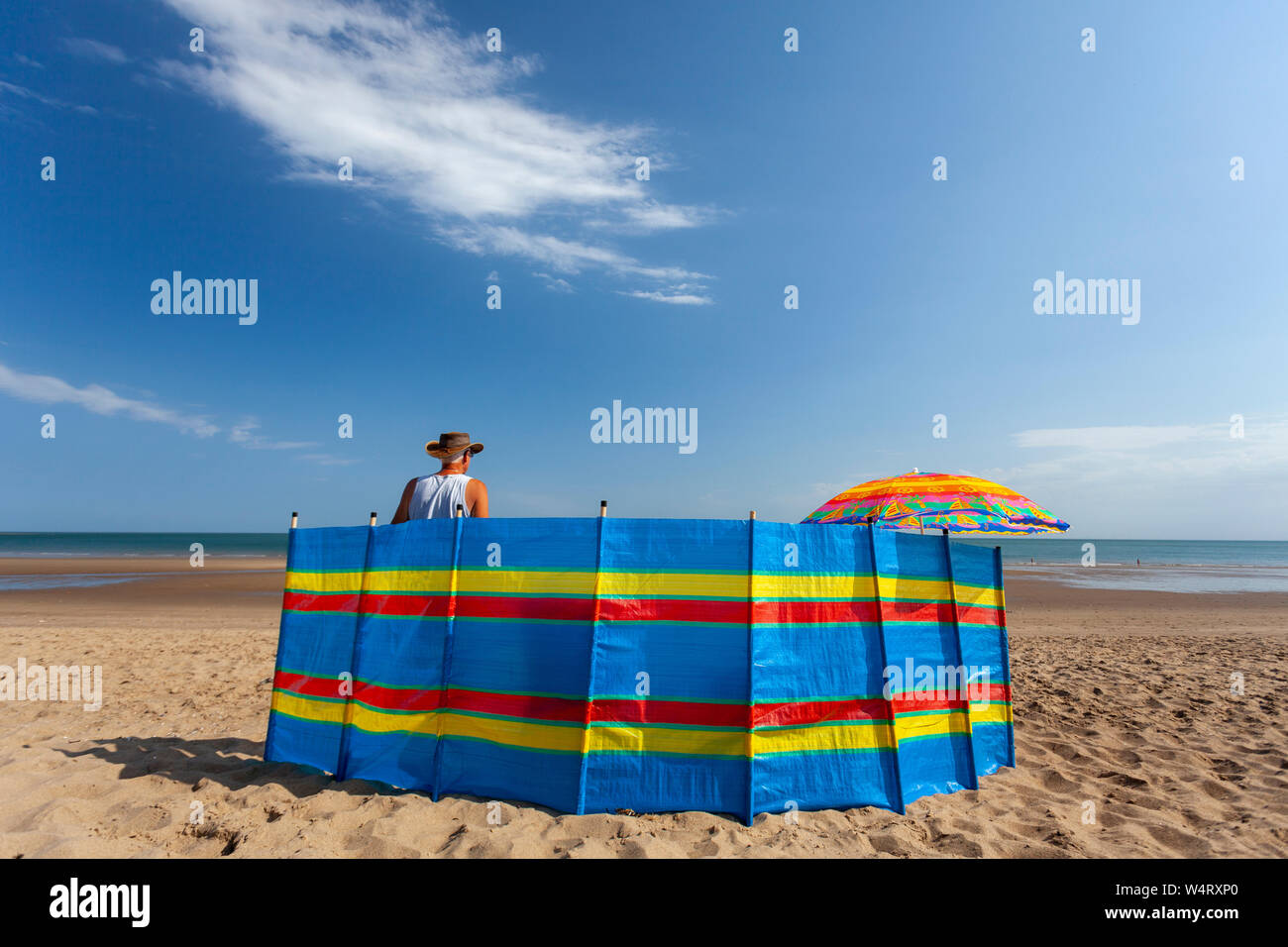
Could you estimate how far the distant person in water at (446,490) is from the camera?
483 centimetres

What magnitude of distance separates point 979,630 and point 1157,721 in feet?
11.0

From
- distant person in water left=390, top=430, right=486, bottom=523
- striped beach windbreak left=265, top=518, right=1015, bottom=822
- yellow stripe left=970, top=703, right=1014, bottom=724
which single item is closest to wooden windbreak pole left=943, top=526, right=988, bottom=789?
striped beach windbreak left=265, top=518, right=1015, bottom=822

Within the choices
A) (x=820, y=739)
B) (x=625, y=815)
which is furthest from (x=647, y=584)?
(x=820, y=739)

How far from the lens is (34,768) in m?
4.97

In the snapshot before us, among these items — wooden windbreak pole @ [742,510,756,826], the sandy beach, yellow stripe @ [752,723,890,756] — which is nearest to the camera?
the sandy beach

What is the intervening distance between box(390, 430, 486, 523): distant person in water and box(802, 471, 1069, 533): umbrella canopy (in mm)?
3368

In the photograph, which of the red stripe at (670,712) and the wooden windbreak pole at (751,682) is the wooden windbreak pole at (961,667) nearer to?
the wooden windbreak pole at (751,682)

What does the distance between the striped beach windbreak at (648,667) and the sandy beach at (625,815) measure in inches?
8.0

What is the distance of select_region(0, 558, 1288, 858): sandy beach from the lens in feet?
12.3

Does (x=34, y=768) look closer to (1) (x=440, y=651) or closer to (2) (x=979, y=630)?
(1) (x=440, y=651)

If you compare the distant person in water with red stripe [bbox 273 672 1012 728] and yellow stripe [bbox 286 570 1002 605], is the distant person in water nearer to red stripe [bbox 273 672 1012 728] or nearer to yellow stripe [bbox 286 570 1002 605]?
yellow stripe [bbox 286 570 1002 605]

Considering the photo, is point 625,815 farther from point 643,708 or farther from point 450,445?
point 450,445
